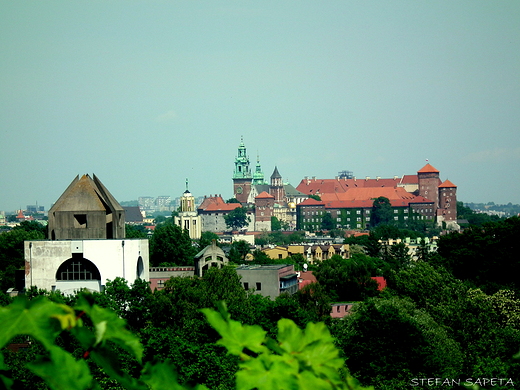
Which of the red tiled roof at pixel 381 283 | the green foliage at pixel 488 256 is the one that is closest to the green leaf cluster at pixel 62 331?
the green foliage at pixel 488 256

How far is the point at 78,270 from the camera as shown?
39.3m

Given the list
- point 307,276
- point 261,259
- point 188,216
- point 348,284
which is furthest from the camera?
point 188,216

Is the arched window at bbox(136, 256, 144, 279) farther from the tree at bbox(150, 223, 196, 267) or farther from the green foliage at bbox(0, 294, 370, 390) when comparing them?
the green foliage at bbox(0, 294, 370, 390)

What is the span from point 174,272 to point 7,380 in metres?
58.5

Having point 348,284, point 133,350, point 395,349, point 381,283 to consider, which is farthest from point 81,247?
point 381,283

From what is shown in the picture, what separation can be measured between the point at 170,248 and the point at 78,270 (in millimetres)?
41122

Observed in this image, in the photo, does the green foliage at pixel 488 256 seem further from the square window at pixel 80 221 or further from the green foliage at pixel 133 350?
the green foliage at pixel 133 350

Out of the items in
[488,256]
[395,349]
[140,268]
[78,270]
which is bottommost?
[395,349]

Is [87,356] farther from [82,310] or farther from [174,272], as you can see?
[174,272]

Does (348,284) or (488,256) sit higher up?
(488,256)

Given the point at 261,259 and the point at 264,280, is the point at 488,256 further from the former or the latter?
the point at 261,259

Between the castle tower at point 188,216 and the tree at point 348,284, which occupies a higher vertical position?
the castle tower at point 188,216

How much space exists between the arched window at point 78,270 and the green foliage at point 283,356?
36919mm

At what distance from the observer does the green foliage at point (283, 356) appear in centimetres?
268
